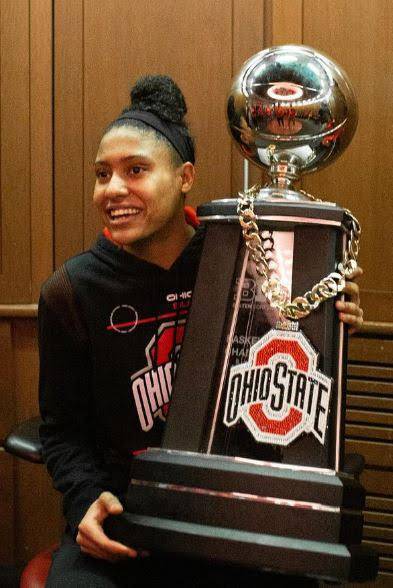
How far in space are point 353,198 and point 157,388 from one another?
2.24 feet

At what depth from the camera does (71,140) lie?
1.85 meters

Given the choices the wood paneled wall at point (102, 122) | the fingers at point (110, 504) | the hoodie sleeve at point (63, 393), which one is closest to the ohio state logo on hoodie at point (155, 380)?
the hoodie sleeve at point (63, 393)

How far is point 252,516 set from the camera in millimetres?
955

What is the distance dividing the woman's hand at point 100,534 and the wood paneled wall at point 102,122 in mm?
786

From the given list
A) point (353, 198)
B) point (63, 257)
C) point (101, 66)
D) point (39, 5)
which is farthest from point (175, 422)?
point (39, 5)

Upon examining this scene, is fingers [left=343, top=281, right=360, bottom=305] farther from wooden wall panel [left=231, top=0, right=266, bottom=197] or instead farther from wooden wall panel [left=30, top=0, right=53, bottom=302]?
wooden wall panel [left=30, top=0, right=53, bottom=302]

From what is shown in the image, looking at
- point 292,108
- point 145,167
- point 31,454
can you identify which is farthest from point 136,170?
point 31,454

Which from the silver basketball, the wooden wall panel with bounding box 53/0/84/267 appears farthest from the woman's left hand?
the wooden wall panel with bounding box 53/0/84/267

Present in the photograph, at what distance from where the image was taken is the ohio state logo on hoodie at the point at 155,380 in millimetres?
1250

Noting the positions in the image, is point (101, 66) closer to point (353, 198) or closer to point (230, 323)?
point (353, 198)

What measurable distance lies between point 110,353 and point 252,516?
41cm

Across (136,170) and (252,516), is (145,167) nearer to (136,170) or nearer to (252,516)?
(136,170)

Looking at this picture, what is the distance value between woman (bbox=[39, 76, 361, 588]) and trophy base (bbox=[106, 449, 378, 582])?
209 mm

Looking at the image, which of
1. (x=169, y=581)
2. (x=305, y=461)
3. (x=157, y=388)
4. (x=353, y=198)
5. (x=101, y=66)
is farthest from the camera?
(x=101, y=66)
